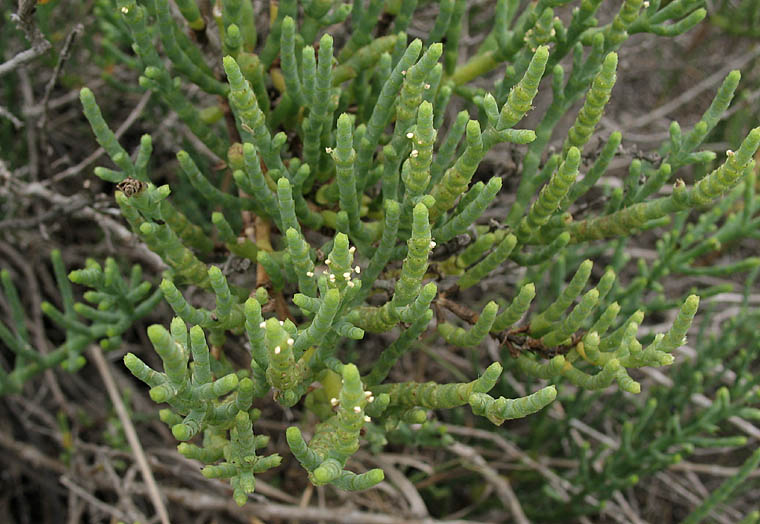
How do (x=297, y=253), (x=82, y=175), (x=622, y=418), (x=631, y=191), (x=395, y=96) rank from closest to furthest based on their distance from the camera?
(x=297, y=253)
(x=395, y=96)
(x=631, y=191)
(x=622, y=418)
(x=82, y=175)

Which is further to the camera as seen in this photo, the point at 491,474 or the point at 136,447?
the point at 491,474

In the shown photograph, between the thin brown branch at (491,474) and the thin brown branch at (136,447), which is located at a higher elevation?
the thin brown branch at (136,447)

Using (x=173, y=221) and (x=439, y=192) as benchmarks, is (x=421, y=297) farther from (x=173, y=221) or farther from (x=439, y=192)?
(x=173, y=221)

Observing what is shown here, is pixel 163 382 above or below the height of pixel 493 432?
above

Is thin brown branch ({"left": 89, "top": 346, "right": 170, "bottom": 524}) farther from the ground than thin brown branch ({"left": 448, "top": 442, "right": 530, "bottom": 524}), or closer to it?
farther from the ground

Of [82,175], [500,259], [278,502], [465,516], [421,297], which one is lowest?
[465,516]

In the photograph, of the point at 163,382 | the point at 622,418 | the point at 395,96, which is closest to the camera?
the point at 163,382

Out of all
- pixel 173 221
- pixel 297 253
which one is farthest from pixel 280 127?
pixel 297 253

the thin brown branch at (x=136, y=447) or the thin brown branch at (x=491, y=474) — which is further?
the thin brown branch at (x=491, y=474)

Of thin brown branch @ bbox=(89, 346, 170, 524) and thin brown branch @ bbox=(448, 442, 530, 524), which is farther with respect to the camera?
thin brown branch @ bbox=(448, 442, 530, 524)

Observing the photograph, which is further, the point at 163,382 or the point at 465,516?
the point at 465,516

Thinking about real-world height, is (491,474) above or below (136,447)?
below
